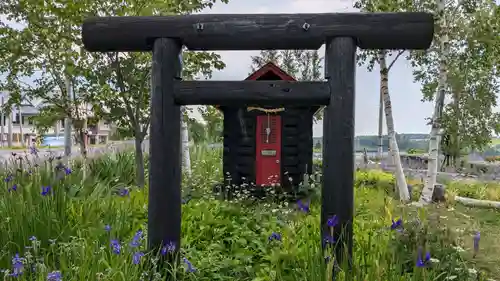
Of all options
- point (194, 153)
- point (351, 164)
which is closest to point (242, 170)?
point (194, 153)

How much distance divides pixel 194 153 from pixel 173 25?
9.59m

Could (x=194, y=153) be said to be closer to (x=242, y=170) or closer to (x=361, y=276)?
(x=242, y=170)

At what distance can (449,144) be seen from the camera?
17969 millimetres

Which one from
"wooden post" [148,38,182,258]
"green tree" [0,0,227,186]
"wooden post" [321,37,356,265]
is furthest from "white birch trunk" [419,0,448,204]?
"wooden post" [148,38,182,258]

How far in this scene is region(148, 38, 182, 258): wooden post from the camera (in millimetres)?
3248

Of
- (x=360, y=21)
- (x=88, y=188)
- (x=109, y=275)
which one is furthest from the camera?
(x=88, y=188)

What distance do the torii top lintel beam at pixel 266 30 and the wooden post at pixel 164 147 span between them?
0.50 feet

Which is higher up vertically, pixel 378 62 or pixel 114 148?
pixel 378 62

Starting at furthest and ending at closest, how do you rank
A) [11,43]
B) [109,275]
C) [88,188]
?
[11,43] → [88,188] → [109,275]

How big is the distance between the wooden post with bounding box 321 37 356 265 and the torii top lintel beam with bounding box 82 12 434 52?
134 millimetres

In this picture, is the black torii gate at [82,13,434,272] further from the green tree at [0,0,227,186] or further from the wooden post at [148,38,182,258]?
the green tree at [0,0,227,186]

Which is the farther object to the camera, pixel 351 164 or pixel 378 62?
pixel 378 62

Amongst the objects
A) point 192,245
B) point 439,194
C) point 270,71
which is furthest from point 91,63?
point 439,194

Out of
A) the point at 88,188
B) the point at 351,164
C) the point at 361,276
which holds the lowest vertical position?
the point at 361,276
